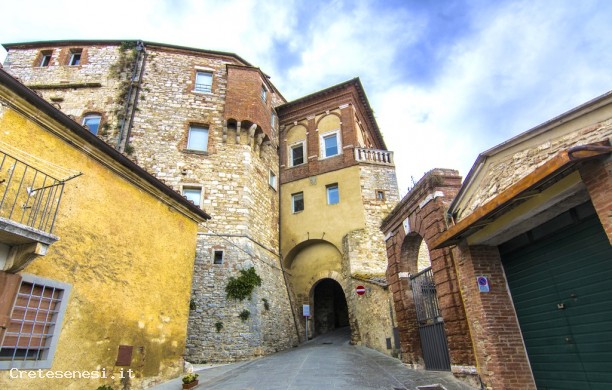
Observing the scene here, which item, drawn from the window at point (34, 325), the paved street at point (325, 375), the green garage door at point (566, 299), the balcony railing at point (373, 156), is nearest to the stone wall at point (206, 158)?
the paved street at point (325, 375)

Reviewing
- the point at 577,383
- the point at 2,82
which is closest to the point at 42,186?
the point at 2,82

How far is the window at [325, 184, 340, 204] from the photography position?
60.3ft

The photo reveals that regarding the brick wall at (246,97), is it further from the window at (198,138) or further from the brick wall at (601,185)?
the brick wall at (601,185)

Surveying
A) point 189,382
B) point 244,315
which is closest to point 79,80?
point 244,315

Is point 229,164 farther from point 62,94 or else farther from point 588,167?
point 588,167

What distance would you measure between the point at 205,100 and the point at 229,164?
397 cm

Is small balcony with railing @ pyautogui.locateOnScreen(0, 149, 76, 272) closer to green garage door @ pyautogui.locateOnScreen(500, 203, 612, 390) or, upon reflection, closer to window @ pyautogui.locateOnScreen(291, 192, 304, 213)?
green garage door @ pyautogui.locateOnScreen(500, 203, 612, 390)

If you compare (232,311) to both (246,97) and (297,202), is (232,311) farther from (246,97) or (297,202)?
(246,97)

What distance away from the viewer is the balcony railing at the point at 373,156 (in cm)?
1880

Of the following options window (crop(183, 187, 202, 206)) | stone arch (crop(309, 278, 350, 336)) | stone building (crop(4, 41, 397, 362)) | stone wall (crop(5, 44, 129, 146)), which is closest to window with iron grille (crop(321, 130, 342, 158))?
stone building (crop(4, 41, 397, 362))

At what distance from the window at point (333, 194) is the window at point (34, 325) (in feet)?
45.4

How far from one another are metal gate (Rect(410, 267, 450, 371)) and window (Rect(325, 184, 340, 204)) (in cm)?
929

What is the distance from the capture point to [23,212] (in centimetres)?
543

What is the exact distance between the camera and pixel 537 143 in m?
5.48
